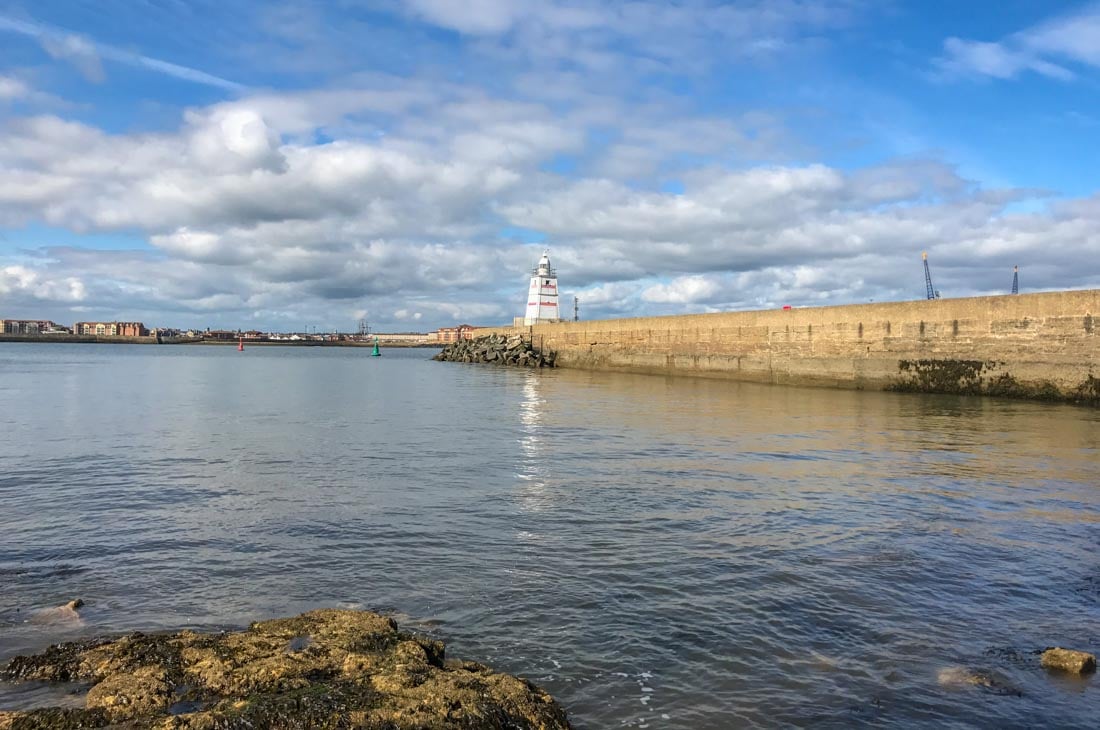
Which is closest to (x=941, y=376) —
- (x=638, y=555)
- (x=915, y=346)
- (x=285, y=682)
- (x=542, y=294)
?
(x=915, y=346)

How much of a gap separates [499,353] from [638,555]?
2078 inches

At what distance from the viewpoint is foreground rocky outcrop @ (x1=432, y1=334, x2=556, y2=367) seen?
2096 inches

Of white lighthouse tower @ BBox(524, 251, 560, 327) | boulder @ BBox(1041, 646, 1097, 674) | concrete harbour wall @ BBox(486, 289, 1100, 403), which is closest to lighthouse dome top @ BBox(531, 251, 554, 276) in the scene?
white lighthouse tower @ BBox(524, 251, 560, 327)

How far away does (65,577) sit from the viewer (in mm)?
5910

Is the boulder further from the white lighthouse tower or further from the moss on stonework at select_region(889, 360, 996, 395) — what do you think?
the white lighthouse tower

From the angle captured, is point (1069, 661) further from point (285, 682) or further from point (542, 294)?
point (542, 294)

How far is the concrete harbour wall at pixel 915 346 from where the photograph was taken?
20406mm

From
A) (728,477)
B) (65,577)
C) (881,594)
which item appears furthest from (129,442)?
(881,594)

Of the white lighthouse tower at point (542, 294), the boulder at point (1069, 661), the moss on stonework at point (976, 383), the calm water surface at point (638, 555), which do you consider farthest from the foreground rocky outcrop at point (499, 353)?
the boulder at point (1069, 661)

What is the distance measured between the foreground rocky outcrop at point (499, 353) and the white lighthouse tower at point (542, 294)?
9.51 m

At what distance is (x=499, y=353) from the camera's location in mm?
58969

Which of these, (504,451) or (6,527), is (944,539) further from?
(6,527)

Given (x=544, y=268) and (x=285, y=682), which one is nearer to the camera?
(x=285, y=682)

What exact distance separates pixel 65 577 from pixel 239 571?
1386 mm
